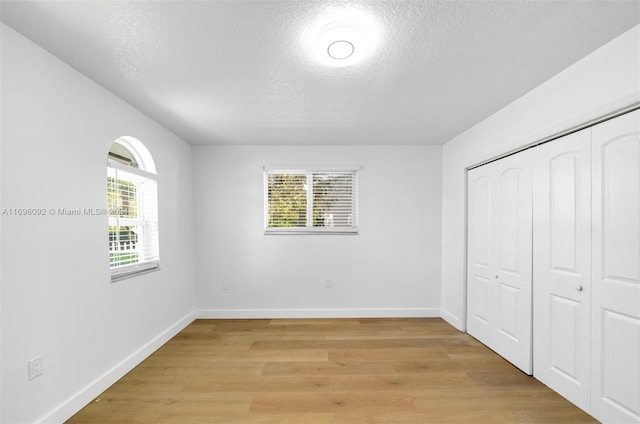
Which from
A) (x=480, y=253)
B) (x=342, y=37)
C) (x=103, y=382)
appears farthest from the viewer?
(x=480, y=253)

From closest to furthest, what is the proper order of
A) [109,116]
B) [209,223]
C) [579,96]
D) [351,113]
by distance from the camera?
[579,96]
[109,116]
[351,113]
[209,223]

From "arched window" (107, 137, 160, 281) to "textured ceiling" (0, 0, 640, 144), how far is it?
0.50m

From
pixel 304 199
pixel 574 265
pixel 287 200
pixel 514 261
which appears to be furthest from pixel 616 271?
pixel 287 200

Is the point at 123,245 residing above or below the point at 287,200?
below

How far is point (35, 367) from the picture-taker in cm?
171

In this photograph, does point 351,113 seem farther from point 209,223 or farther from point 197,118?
point 209,223

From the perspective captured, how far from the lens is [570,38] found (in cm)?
166

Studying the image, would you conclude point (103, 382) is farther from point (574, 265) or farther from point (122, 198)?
point (574, 265)

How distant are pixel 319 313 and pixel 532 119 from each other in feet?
10.7

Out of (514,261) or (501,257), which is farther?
(501,257)

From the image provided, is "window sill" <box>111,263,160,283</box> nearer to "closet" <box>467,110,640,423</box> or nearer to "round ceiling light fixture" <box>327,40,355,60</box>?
"round ceiling light fixture" <box>327,40,355,60</box>

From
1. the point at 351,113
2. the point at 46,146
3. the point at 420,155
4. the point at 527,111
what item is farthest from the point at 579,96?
the point at 46,146

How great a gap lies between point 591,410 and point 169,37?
3.58 meters

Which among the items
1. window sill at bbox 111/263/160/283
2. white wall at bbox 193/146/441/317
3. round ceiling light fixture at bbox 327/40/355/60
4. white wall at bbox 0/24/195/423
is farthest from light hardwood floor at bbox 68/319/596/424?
round ceiling light fixture at bbox 327/40/355/60
